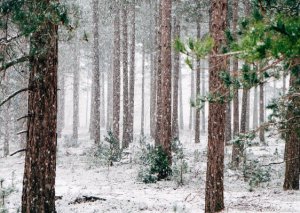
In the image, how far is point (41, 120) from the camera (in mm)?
7602

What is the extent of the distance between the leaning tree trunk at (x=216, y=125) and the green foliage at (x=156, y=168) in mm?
4591

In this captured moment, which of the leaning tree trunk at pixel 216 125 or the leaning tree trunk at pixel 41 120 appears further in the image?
the leaning tree trunk at pixel 216 125

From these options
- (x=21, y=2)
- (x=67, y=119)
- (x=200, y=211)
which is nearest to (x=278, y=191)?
(x=200, y=211)

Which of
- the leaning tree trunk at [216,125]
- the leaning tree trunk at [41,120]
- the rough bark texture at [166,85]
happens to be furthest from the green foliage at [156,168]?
the leaning tree trunk at [41,120]

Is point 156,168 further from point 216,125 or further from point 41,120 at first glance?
point 41,120

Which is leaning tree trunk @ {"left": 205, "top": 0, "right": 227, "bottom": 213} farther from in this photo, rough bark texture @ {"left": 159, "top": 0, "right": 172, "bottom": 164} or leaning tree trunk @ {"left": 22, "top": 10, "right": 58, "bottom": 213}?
rough bark texture @ {"left": 159, "top": 0, "right": 172, "bottom": 164}

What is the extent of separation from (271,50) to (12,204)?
8.92 m

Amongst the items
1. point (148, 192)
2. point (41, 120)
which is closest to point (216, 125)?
point (41, 120)

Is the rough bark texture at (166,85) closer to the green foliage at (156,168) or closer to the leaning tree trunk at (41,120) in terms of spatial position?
the green foliage at (156,168)

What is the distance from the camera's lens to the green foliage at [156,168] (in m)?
13.7

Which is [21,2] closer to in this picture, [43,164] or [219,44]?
[43,164]

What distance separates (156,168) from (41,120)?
270 inches

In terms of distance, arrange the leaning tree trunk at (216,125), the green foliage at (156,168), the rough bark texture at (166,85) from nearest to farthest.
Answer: the leaning tree trunk at (216,125) < the green foliage at (156,168) < the rough bark texture at (166,85)

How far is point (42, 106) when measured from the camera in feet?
24.9
